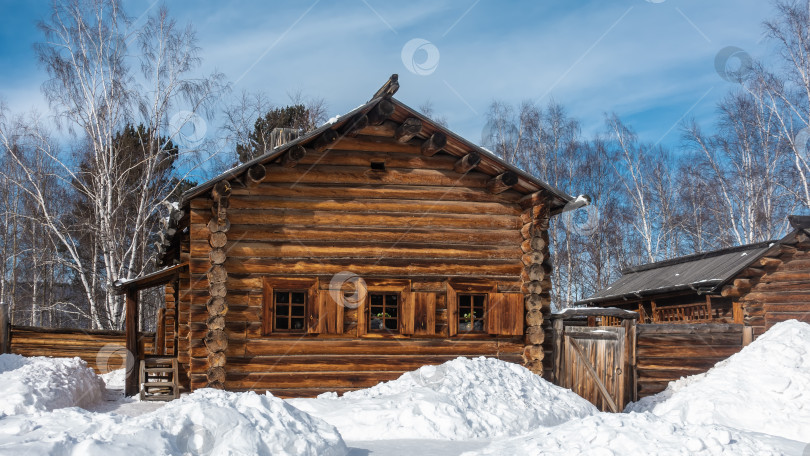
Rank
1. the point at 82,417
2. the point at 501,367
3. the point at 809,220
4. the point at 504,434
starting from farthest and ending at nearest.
Answer: 1. the point at 809,220
2. the point at 501,367
3. the point at 504,434
4. the point at 82,417

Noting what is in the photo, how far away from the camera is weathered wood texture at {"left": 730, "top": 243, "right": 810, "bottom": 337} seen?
17672 millimetres

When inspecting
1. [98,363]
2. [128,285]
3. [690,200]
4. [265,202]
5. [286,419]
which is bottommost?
[98,363]

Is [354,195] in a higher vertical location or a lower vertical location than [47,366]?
higher

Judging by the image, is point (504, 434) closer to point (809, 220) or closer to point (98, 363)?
point (809, 220)

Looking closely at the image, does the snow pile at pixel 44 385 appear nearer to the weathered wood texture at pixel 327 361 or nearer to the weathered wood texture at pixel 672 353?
the weathered wood texture at pixel 327 361

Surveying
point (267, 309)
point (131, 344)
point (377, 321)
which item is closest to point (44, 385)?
point (131, 344)

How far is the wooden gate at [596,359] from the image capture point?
13719 mm

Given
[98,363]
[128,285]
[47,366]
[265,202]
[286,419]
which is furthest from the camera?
[98,363]

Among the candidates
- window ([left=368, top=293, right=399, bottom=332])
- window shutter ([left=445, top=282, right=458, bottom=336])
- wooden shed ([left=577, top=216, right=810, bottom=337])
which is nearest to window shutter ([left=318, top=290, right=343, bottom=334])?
window ([left=368, top=293, right=399, bottom=332])

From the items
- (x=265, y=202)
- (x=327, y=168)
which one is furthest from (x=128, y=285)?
(x=327, y=168)

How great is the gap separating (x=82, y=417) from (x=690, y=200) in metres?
31.6

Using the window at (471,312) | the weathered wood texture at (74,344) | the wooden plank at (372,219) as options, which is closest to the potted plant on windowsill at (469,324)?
the window at (471,312)

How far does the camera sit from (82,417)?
6168mm

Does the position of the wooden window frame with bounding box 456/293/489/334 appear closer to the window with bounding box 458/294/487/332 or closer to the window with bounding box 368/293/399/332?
the window with bounding box 458/294/487/332
